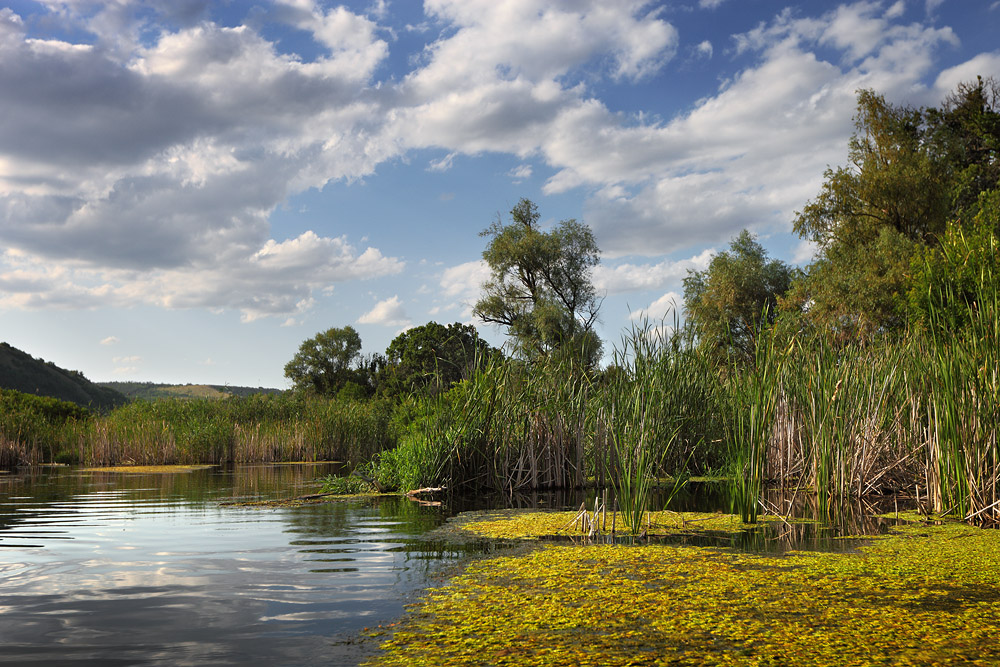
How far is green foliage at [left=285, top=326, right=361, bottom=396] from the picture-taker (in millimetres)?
60875

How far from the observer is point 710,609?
12.5 feet

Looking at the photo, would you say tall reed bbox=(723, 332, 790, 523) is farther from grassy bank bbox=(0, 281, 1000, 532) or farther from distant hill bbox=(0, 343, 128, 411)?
distant hill bbox=(0, 343, 128, 411)

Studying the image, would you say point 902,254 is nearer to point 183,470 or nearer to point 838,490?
point 838,490

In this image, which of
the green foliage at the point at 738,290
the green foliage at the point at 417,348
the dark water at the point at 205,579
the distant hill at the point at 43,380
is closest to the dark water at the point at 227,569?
the dark water at the point at 205,579

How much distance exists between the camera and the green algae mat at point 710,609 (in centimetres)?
314

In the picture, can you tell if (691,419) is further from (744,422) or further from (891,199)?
(891,199)

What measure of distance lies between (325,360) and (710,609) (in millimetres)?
60436

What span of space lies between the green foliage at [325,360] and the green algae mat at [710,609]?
2229 inches

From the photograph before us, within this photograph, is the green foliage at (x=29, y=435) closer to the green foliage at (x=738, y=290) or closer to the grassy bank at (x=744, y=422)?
the grassy bank at (x=744, y=422)

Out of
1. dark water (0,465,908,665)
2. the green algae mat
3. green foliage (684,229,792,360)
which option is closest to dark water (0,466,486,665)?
dark water (0,465,908,665)

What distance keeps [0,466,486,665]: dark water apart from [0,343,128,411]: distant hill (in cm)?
4855

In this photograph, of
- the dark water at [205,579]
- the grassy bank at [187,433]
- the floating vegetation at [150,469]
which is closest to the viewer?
the dark water at [205,579]

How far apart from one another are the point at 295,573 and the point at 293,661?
190cm

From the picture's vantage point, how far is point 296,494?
10.6 m
